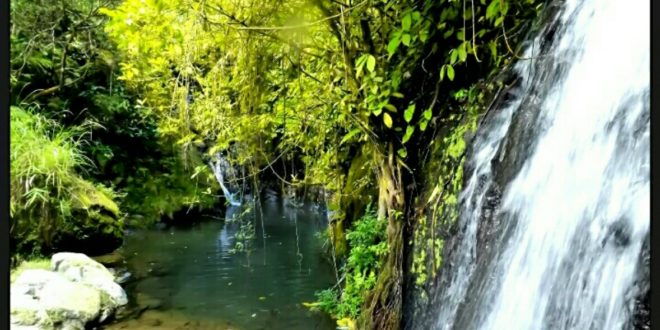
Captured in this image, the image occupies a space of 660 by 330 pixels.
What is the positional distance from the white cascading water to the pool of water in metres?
2.20

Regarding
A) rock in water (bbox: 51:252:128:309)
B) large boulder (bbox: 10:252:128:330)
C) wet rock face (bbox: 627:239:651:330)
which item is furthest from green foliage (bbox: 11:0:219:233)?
wet rock face (bbox: 627:239:651:330)

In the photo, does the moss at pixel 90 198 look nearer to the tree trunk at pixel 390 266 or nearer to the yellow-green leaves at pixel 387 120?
the tree trunk at pixel 390 266

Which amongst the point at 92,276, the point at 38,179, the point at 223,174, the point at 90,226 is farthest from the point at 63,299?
the point at 223,174

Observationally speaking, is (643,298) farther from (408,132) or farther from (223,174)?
(223,174)

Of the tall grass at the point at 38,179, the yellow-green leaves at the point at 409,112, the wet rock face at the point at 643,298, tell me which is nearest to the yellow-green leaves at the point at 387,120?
the yellow-green leaves at the point at 409,112

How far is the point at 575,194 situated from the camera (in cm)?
231

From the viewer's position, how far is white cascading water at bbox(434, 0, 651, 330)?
1.96m

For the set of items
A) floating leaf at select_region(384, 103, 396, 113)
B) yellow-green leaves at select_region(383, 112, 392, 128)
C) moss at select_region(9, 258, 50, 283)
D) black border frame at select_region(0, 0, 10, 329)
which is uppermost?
floating leaf at select_region(384, 103, 396, 113)

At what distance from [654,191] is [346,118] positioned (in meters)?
2.38

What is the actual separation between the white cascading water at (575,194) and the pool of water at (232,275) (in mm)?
2201

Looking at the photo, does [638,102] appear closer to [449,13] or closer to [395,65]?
[449,13]

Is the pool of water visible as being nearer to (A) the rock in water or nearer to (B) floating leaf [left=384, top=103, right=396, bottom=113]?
(A) the rock in water

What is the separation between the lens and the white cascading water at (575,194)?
6.44 feet

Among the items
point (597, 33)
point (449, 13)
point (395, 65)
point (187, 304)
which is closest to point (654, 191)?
point (597, 33)
